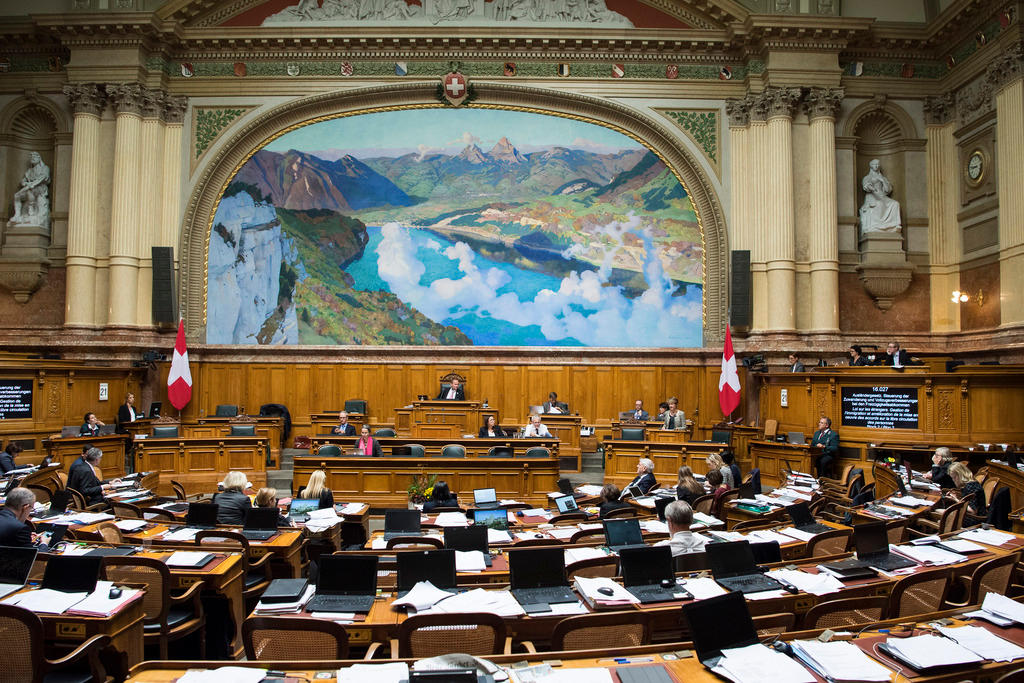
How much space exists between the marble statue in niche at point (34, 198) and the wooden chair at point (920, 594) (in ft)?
72.8

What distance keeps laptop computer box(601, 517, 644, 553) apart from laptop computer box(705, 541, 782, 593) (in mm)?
991

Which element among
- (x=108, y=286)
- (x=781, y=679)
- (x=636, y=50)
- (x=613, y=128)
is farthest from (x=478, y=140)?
(x=781, y=679)

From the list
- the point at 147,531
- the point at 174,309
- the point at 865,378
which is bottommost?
the point at 147,531

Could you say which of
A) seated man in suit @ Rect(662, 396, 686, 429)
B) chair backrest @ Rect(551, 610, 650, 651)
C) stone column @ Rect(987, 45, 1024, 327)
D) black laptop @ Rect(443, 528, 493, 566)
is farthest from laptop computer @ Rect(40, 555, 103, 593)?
stone column @ Rect(987, 45, 1024, 327)

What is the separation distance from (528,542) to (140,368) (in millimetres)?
15208

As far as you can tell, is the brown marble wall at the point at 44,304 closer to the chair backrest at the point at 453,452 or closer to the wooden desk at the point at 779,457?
the chair backrest at the point at 453,452

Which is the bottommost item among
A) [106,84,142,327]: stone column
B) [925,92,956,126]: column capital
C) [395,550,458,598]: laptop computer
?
[395,550,458,598]: laptop computer

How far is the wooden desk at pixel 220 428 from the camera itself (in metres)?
15.6

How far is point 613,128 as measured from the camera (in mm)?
20062

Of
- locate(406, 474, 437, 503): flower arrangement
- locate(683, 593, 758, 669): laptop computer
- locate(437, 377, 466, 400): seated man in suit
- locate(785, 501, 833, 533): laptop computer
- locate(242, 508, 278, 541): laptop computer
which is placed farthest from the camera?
locate(437, 377, 466, 400): seated man in suit

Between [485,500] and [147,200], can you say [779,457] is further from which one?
[147,200]

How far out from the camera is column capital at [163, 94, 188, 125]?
19266 millimetres

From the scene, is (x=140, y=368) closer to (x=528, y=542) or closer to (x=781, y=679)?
(x=528, y=542)

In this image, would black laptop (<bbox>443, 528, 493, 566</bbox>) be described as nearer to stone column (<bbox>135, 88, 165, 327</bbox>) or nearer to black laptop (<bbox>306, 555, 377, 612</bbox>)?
black laptop (<bbox>306, 555, 377, 612</bbox>)
